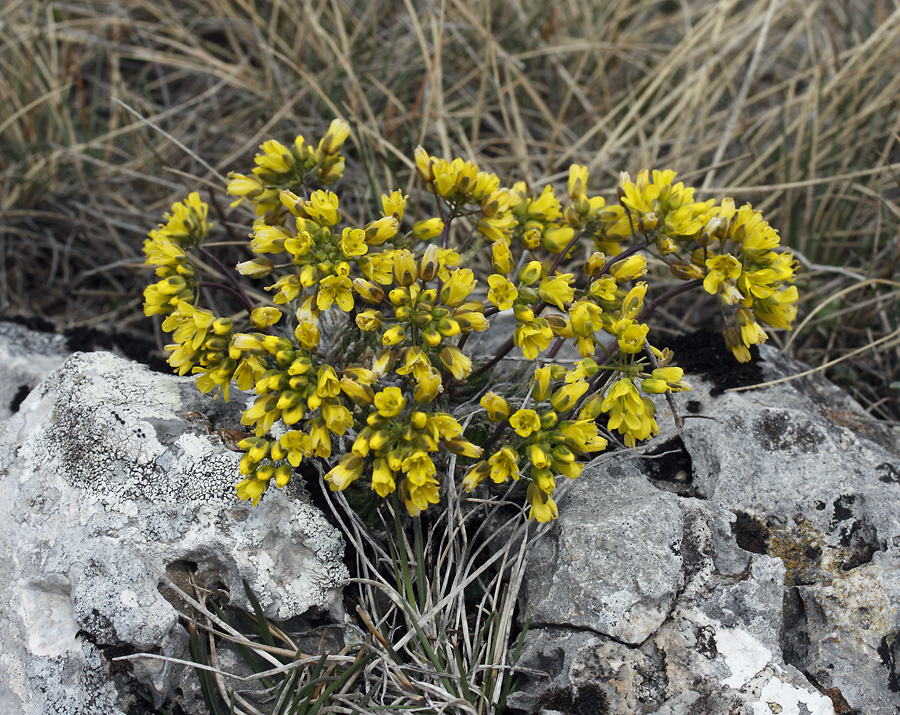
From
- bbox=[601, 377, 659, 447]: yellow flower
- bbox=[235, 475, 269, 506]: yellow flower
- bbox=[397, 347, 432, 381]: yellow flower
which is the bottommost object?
bbox=[235, 475, 269, 506]: yellow flower

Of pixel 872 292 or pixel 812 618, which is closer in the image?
pixel 812 618

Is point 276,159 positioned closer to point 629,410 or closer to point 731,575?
point 629,410

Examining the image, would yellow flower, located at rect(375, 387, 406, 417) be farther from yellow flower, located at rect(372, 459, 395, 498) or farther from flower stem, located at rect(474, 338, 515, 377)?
flower stem, located at rect(474, 338, 515, 377)

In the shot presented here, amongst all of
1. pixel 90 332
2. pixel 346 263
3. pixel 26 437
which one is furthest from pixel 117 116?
pixel 346 263

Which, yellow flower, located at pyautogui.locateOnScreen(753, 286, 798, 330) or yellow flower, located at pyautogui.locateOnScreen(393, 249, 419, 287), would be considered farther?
yellow flower, located at pyautogui.locateOnScreen(753, 286, 798, 330)

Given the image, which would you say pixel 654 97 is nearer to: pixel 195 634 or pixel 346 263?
pixel 346 263

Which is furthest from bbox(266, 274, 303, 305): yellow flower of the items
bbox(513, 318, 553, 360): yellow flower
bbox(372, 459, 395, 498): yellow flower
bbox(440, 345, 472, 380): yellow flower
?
bbox(513, 318, 553, 360): yellow flower

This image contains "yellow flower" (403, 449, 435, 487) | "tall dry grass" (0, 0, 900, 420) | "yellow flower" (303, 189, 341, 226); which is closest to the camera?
"yellow flower" (403, 449, 435, 487)
